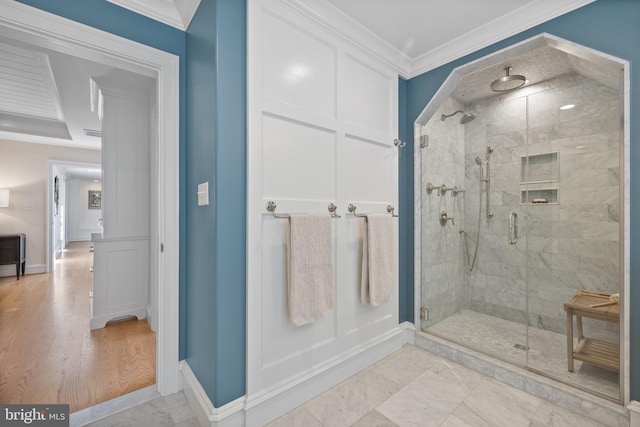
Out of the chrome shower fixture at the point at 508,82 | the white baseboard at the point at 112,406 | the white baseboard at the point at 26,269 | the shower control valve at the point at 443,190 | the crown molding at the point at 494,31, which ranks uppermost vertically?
the crown molding at the point at 494,31

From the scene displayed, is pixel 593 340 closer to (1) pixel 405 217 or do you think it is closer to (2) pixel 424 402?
(2) pixel 424 402

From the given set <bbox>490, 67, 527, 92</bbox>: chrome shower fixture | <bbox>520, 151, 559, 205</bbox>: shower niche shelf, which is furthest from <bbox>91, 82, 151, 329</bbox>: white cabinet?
<bbox>520, 151, 559, 205</bbox>: shower niche shelf

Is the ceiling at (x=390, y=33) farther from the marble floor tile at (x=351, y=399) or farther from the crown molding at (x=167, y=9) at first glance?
the marble floor tile at (x=351, y=399)

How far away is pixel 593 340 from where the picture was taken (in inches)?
75.4

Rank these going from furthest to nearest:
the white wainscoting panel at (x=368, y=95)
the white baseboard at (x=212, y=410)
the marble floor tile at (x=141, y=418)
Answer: the white wainscoting panel at (x=368, y=95) → the marble floor tile at (x=141, y=418) → the white baseboard at (x=212, y=410)

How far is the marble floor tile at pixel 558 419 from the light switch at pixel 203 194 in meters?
2.10

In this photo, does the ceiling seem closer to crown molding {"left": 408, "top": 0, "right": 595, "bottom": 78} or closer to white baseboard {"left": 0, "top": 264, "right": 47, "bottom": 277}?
crown molding {"left": 408, "top": 0, "right": 595, "bottom": 78}

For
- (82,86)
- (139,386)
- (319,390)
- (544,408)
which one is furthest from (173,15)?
(544,408)

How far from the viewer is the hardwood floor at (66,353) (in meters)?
1.72

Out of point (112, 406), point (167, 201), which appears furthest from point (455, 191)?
point (112, 406)

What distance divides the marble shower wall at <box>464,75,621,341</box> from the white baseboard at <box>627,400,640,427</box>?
1.89ft

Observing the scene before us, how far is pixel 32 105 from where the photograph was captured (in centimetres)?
359

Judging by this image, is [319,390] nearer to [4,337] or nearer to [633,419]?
[633,419]

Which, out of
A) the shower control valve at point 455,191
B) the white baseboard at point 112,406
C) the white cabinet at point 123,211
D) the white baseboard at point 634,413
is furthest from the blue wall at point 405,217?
the white cabinet at point 123,211
